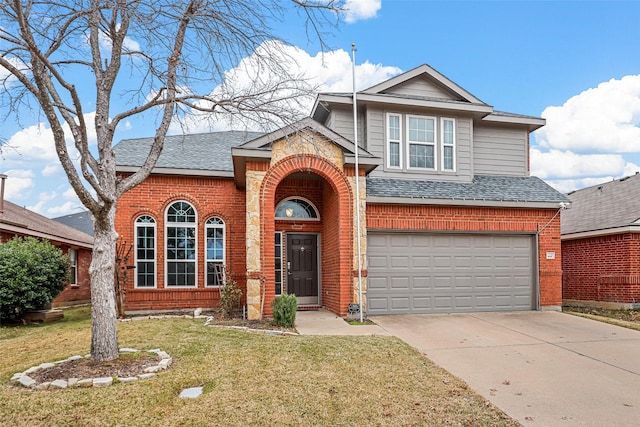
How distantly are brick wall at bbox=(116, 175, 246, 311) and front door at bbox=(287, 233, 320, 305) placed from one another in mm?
1404

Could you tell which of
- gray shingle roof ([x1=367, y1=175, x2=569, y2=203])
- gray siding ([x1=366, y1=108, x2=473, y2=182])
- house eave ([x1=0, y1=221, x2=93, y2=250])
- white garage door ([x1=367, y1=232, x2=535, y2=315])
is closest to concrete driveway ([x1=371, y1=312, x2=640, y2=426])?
white garage door ([x1=367, y1=232, x2=535, y2=315])

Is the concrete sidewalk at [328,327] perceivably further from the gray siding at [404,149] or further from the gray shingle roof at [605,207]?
the gray shingle roof at [605,207]

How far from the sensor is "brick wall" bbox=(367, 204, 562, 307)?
11156mm

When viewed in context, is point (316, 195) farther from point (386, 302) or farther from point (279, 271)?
point (386, 302)

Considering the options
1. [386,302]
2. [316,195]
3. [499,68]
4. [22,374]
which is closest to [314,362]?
[22,374]

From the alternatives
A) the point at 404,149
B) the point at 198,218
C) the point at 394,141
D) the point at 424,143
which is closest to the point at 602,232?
the point at 424,143

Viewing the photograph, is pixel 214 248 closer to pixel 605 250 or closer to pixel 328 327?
pixel 328 327

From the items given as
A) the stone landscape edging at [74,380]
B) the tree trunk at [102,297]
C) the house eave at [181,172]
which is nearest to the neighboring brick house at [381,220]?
the house eave at [181,172]

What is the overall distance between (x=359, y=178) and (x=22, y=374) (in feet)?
24.5

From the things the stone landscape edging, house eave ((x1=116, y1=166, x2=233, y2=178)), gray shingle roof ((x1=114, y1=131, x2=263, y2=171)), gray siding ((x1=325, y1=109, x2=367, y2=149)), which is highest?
gray siding ((x1=325, y1=109, x2=367, y2=149))

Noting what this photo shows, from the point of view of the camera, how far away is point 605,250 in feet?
44.3

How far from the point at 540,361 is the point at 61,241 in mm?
15089

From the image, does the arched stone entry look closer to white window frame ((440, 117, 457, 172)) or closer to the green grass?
the green grass

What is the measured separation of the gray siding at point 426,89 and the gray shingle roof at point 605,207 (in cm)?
630
